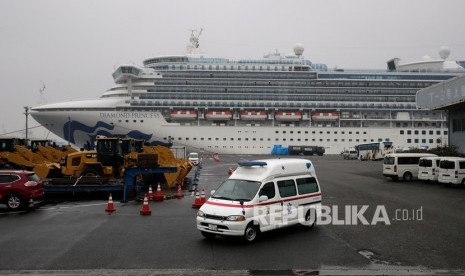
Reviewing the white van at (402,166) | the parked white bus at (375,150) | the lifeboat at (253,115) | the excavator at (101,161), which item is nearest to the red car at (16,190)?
the excavator at (101,161)

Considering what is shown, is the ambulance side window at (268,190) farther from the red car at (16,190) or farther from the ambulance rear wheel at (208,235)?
the red car at (16,190)

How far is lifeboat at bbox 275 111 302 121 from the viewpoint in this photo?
67.6 metres

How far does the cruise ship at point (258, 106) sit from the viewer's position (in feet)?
207

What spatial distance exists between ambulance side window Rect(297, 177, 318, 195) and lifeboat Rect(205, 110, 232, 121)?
54.2 meters

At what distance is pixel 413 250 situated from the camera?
9141 millimetres

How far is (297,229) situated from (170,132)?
52688 millimetres

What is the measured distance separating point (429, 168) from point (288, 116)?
147ft

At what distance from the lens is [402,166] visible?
25516 millimetres

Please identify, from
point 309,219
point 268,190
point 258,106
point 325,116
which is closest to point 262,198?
point 268,190

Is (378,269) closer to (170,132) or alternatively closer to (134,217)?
(134,217)

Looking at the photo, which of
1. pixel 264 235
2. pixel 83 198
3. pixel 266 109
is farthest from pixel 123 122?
pixel 264 235

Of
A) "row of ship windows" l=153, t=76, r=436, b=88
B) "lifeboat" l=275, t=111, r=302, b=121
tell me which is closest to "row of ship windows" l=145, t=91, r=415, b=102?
"row of ship windows" l=153, t=76, r=436, b=88

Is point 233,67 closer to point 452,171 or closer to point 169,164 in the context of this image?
point 169,164

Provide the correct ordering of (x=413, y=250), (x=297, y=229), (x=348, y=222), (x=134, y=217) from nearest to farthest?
(x=413, y=250) → (x=297, y=229) → (x=348, y=222) → (x=134, y=217)
